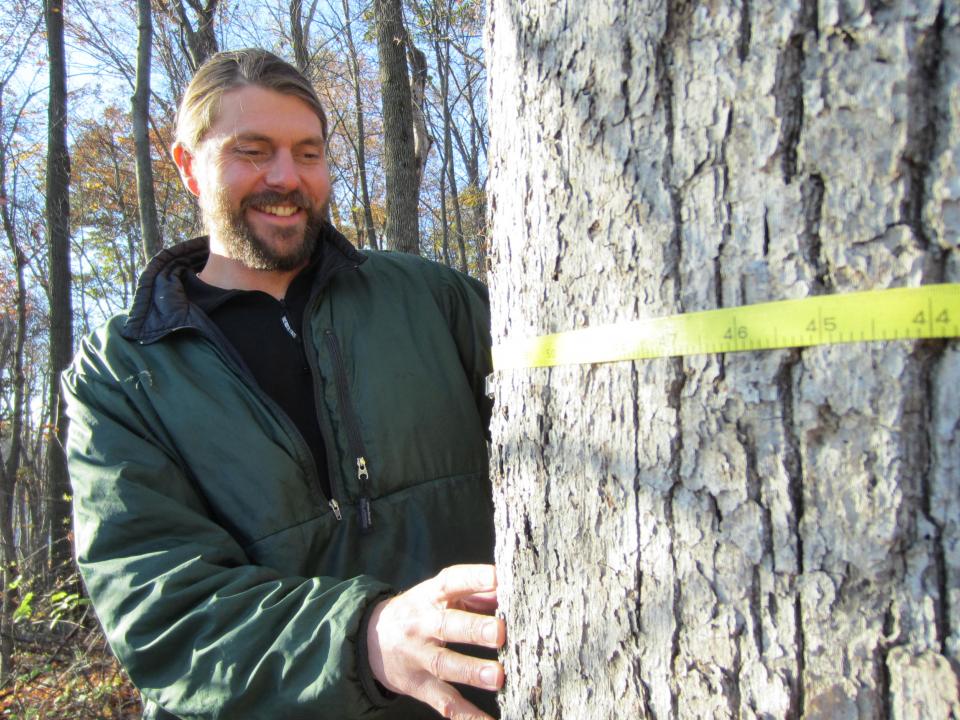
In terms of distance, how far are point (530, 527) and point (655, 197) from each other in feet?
1.77

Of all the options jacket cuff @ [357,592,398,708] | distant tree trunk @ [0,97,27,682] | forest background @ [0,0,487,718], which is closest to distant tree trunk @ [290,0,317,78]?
forest background @ [0,0,487,718]

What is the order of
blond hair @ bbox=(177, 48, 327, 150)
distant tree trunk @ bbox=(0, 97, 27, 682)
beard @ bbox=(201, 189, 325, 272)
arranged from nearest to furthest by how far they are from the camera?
1. beard @ bbox=(201, 189, 325, 272)
2. blond hair @ bbox=(177, 48, 327, 150)
3. distant tree trunk @ bbox=(0, 97, 27, 682)

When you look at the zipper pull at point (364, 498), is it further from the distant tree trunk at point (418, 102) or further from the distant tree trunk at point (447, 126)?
the distant tree trunk at point (447, 126)

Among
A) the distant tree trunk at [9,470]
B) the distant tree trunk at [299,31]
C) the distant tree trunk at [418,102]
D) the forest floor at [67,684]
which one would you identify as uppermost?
the distant tree trunk at [299,31]

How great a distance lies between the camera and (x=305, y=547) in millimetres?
1802

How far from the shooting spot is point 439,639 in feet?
3.97

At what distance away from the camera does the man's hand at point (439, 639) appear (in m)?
1.18

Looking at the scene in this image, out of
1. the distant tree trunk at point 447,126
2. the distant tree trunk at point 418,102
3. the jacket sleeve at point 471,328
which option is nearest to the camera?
the jacket sleeve at point 471,328

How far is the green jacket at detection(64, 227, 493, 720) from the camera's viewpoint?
139 centimetres

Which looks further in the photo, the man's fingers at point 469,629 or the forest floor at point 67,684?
the forest floor at point 67,684

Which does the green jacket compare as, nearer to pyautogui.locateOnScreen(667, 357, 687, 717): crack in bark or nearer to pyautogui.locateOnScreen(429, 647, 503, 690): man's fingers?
pyautogui.locateOnScreen(429, 647, 503, 690): man's fingers

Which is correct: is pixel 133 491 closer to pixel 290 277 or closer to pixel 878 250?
pixel 290 277

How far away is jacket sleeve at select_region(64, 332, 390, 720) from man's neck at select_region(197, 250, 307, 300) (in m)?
0.67

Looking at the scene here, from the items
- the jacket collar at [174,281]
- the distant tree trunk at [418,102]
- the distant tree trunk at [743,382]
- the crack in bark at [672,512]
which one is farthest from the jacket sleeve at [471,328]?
the distant tree trunk at [418,102]
